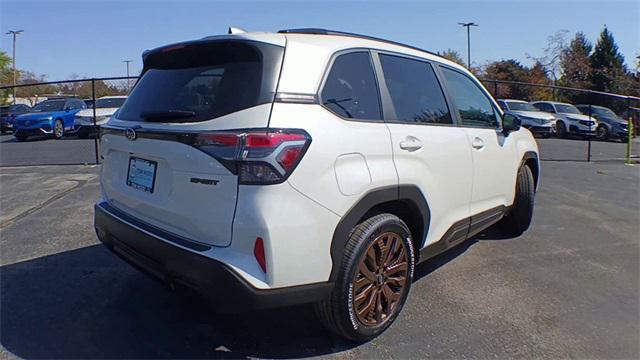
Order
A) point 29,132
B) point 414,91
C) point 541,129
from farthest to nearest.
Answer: point 541,129 < point 29,132 < point 414,91

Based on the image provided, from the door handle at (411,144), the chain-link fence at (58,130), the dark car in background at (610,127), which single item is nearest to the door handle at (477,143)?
the door handle at (411,144)

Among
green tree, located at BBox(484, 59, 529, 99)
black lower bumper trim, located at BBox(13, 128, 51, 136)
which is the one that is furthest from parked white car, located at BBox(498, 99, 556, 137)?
green tree, located at BBox(484, 59, 529, 99)

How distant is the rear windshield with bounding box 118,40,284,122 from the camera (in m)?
2.41

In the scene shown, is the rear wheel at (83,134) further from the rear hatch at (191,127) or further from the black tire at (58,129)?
the rear hatch at (191,127)

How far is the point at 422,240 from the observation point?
3.32 metres

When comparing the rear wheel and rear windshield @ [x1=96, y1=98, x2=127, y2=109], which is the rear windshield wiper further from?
the rear wheel

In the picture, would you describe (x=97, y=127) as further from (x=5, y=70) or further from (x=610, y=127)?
(x=5, y=70)

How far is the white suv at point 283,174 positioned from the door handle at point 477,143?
46cm

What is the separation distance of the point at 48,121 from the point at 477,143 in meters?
16.2

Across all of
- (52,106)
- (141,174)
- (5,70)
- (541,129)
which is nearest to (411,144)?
(141,174)

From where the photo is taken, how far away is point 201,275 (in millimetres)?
2328

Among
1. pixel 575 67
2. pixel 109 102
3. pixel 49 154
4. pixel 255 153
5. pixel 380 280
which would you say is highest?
pixel 575 67

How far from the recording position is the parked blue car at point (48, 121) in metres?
15.7

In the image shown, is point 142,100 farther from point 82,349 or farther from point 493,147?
point 493,147
